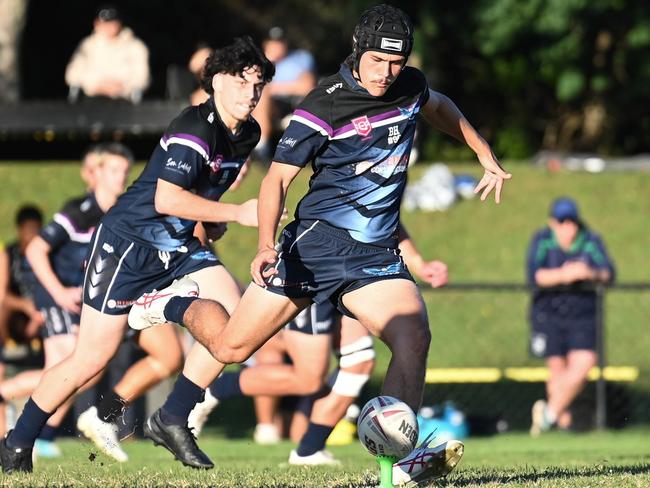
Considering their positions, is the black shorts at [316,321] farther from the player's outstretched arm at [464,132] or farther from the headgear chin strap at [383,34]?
the headgear chin strap at [383,34]

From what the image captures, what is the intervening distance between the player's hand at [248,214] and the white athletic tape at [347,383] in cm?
198

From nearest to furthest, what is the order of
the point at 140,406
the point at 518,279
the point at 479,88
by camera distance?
the point at 140,406
the point at 518,279
the point at 479,88

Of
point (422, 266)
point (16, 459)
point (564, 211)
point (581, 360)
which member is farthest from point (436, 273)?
point (581, 360)

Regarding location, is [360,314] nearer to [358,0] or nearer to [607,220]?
[607,220]

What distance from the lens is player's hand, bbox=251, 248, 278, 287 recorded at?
20.2ft

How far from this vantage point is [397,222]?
6.77 meters

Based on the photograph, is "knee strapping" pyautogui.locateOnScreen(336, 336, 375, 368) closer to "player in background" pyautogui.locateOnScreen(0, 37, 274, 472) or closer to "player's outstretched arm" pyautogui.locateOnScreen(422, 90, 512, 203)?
"player in background" pyautogui.locateOnScreen(0, 37, 274, 472)

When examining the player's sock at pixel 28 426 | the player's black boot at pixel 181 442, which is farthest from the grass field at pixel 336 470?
the player's sock at pixel 28 426

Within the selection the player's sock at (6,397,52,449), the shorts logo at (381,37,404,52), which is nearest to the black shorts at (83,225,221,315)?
the player's sock at (6,397,52,449)

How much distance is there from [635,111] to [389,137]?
22964 mm

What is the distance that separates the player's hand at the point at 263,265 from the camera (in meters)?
6.15

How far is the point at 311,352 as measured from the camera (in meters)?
9.13

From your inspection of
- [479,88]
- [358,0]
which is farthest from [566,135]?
[358,0]

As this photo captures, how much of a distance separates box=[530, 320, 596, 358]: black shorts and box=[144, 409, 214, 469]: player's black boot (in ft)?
19.7
